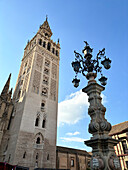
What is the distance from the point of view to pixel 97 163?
4258mm

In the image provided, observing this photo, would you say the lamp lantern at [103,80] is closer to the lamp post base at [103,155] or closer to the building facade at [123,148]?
the lamp post base at [103,155]

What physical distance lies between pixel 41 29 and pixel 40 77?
17511 mm

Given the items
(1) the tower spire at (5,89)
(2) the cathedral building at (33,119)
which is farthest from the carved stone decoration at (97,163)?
(1) the tower spire at (5,89)

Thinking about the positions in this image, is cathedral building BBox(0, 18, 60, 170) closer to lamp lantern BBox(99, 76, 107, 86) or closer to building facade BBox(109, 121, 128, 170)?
building facade BBox(109, 121, 128, 170)

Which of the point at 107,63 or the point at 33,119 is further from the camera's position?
the point at 33,119

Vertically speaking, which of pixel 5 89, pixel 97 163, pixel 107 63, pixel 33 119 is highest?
pixel 5 89

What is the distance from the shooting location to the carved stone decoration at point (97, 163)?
421 cm

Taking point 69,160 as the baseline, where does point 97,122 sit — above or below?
above

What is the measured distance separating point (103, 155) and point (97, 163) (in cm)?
40

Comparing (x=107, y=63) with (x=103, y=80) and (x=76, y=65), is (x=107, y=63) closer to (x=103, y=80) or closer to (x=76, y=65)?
(x=103, y=80)

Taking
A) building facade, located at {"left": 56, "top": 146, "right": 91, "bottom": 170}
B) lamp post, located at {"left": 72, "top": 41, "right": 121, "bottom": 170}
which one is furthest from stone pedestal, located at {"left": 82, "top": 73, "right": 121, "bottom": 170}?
building facade, located at {"left": 56, "top": 146, "right": 91, "bottom": 170}

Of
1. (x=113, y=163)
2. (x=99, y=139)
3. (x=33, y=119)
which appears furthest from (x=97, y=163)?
(x=33, y=119)

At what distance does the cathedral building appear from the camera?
17.5m

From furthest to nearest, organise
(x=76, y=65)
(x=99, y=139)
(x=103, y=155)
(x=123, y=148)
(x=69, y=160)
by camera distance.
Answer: (x=69, y=160) < (x=123, y=148) < (x=76, y=65) < (x=99, y=139) < (x=103, y=155)
